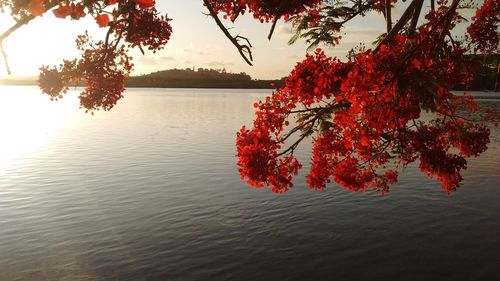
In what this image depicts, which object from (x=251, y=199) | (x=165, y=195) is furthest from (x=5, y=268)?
(x=251, y=199)

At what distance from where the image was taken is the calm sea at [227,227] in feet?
53.3

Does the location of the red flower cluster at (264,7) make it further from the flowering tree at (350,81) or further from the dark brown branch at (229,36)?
the dark brown branch at (229,36)

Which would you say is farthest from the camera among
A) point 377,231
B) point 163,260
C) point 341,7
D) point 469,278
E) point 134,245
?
point 377,231

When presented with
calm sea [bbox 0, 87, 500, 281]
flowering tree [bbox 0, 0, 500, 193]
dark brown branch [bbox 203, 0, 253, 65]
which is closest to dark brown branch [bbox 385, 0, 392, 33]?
flowering tree [bbox 0, 0, 500, 193]

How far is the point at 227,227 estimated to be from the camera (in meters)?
20.9

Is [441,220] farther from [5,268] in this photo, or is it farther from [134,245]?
[5,268]

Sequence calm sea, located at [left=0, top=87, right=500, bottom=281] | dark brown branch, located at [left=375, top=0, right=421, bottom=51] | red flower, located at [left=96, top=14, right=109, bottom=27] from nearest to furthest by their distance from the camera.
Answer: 1. red flower, located at [left=96, top=14, right=109, bottom=27]
2. dark brown branch, located at [left=375, top=0, right=421, bottom=51]
3. calm sea, located at [left=0, top=87, right=500, bottom=281]

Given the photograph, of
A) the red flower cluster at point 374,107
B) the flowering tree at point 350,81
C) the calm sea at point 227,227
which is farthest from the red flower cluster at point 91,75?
the calm sea at point 227,227

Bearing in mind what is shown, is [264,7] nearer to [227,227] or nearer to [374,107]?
[374,107]

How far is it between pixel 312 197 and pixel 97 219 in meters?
12.7

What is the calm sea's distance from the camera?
16234mm

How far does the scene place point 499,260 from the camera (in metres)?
17.1

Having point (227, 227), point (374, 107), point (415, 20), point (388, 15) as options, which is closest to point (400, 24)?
point (415, 20)

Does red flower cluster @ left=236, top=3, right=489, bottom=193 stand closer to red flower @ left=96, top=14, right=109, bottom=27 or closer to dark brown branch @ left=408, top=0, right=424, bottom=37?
dark brown branch @ left=408, top=0, right=424, bottom=37
